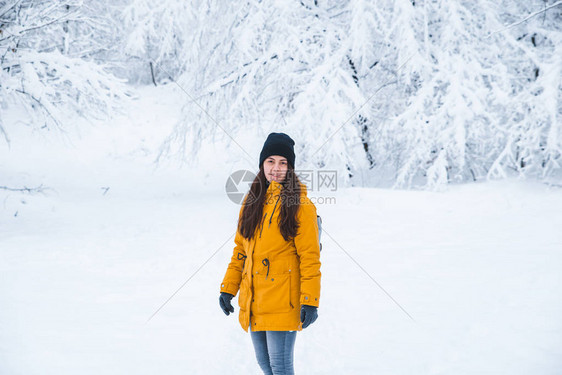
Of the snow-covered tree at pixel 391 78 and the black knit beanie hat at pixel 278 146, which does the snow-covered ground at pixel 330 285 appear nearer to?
the snow-covered tree at pixel 391 78

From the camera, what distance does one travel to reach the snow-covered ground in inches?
116

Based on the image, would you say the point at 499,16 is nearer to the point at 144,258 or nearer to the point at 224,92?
the point at 224,92

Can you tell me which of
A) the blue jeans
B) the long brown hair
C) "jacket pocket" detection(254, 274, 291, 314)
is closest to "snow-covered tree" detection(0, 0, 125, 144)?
the long brown hair

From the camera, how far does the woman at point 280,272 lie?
6.17ft

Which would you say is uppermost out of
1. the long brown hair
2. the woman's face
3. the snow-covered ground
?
the woman's face

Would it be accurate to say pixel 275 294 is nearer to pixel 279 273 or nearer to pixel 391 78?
pixel 279 273

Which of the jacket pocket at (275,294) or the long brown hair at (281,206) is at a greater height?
the long brown hair at (281,206)

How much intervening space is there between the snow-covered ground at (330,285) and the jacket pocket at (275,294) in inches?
49.2

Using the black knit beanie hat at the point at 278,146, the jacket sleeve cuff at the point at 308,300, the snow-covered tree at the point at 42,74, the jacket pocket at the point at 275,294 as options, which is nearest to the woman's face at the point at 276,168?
the black knit beanie hat at the point at 278,146

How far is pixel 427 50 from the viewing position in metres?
7.63

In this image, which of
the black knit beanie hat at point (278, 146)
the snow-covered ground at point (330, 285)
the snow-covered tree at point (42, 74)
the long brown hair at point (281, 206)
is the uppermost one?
the snow-covered tree at point (42, 74)

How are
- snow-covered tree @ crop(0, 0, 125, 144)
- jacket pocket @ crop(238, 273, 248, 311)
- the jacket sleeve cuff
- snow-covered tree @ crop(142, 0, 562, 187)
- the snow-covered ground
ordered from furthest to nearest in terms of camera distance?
snow-covered tree @ crop(142, 0, 562, 187) → snow-covered tree @ crop(0, 0, 125, 144) → the snow-covered ground → jacket pocket @ crop(238, 273, 248, 311) → the jacket sleeve cuff

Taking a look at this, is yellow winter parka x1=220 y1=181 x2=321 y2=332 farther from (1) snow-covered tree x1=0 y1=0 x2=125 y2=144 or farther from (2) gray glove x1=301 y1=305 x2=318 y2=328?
(1) snow-covered tree x1=0 y1=0 x2=125 y2=144

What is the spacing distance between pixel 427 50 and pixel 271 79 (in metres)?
3.42
